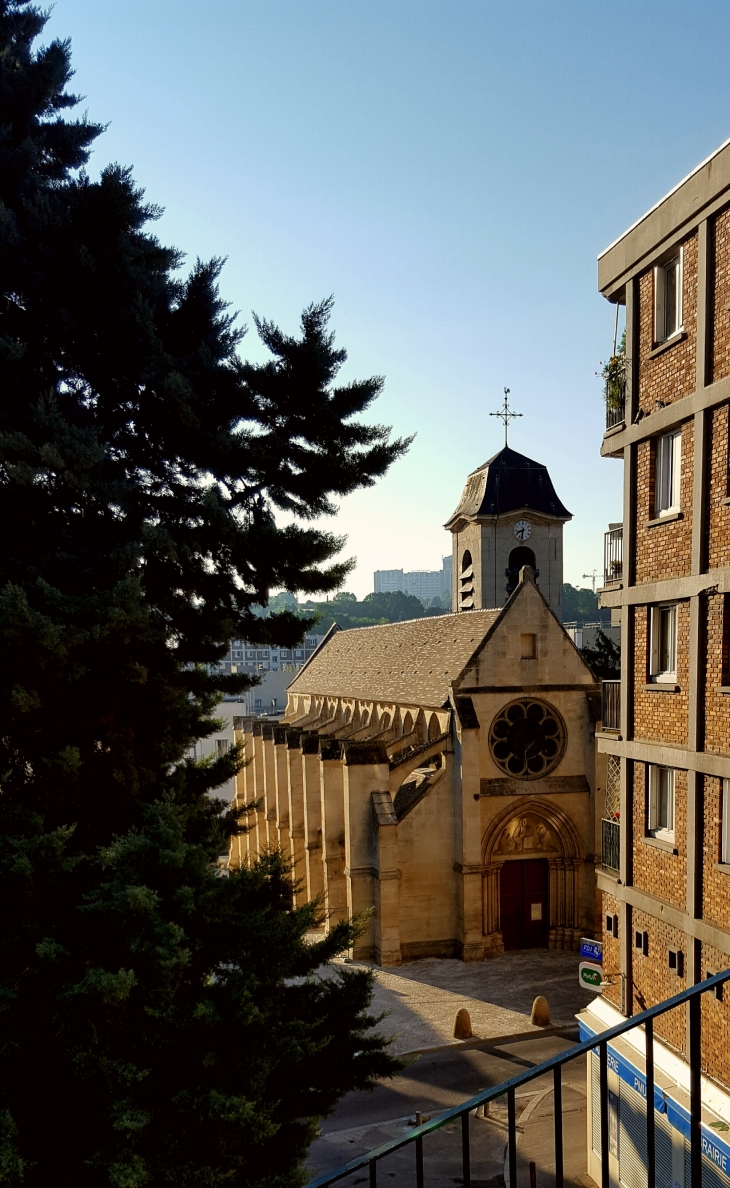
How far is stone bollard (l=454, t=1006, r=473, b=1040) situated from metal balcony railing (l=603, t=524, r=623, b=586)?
11.3 meters

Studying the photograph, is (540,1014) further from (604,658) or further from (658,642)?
(604,658)

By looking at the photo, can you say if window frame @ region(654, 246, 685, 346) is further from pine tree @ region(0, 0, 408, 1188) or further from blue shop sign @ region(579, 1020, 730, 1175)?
blue shop sign @ region(579, 1020, 730, 1175)

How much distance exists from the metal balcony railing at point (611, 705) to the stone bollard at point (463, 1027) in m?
8.92

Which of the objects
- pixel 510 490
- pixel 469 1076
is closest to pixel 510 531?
pixel 510 490

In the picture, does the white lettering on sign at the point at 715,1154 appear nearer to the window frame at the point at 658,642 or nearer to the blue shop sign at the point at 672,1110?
the blue shop sign at the point at 672,1110

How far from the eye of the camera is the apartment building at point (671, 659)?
38.6 feet

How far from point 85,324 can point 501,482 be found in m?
25.9

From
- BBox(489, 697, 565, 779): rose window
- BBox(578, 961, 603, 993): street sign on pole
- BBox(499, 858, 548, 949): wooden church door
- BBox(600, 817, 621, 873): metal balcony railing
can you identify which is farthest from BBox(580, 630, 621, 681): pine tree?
BBox(578, 961, 603, 993): street sign on pole

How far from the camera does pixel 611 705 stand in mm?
15578

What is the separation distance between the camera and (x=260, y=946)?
9.36 meters

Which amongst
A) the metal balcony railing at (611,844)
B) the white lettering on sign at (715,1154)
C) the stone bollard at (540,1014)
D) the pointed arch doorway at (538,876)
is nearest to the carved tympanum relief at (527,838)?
the pointed arch doorway at (538,876)

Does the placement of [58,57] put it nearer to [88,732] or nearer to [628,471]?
[88,732]

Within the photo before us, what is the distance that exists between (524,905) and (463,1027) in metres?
7.00

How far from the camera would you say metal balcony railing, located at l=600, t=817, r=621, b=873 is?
1497cm
